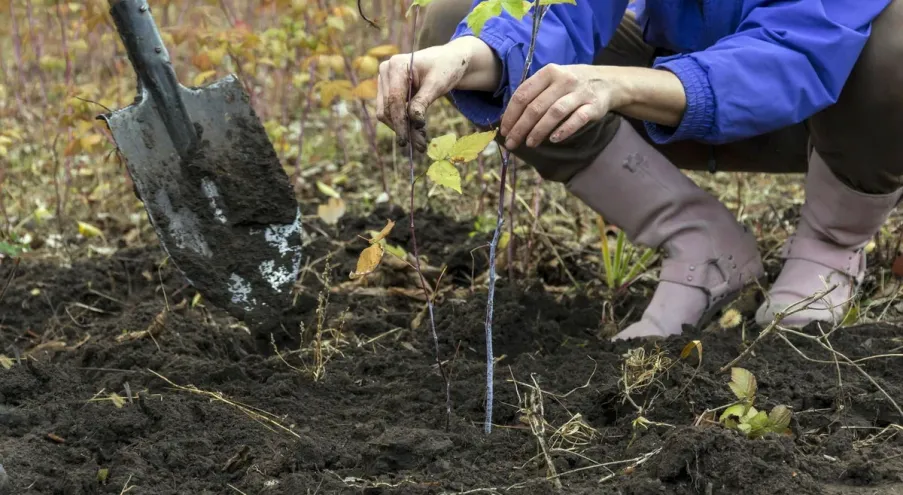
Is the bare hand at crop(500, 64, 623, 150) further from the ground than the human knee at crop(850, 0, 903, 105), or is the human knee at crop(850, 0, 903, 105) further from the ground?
the bare hand at crop(500, 64, 623, 150)

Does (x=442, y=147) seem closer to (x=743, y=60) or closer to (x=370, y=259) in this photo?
(x=370, y=259)

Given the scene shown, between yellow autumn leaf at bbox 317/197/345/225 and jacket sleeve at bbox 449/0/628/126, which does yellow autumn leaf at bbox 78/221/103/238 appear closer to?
yellow autumn leaf at bbox 317/197/345/225

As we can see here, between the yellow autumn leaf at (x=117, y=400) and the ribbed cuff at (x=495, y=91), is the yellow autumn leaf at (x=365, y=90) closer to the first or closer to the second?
the ribbed cuff at (x=495, y=91)

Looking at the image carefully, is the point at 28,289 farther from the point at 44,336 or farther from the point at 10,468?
the point at 10,468

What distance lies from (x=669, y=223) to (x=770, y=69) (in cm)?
60

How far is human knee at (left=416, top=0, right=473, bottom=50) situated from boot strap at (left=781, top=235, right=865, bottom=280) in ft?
3.22

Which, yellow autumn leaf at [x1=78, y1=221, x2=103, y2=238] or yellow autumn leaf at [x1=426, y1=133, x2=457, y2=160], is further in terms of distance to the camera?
yellow autumn leaf at [x1=78, y1=221, x2=103, y2=238]

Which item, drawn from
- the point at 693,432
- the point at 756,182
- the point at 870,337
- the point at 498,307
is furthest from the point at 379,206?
the point at 693,432

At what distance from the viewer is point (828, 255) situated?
2305mm

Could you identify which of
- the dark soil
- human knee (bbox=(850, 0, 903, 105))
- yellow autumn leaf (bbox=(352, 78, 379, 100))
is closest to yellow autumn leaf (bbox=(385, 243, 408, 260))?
the dark soil

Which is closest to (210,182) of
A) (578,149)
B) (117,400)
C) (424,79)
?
(117,400)

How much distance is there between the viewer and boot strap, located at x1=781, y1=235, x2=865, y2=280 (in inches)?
90.7

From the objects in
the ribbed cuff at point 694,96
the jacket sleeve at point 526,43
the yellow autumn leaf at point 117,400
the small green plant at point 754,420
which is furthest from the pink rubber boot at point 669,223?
the yellow autumn leaf at point 117,400

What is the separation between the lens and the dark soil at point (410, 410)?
153 cm
